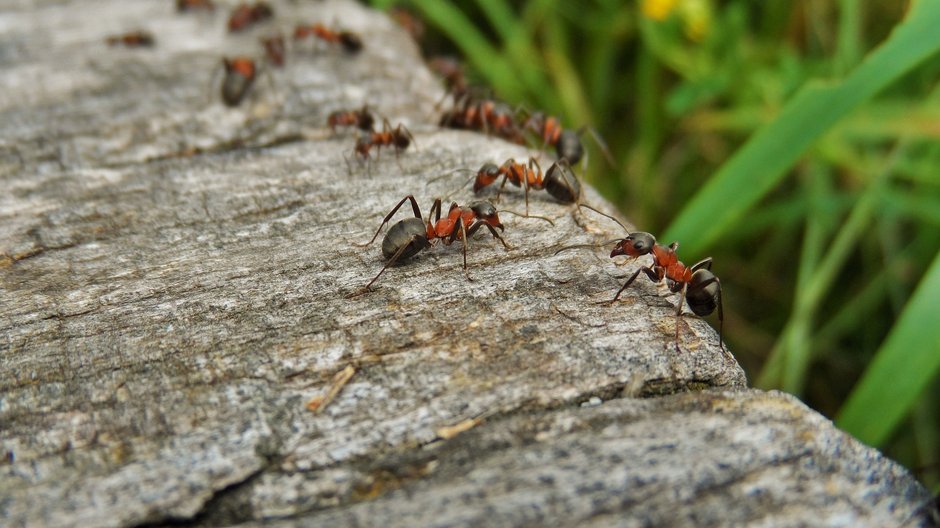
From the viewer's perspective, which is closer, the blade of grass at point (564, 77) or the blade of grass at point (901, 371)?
the blade of grass at point (901, 371)

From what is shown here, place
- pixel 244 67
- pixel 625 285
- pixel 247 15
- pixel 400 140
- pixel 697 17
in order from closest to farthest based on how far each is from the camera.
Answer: pixel 625 285
pixel 400 140
pixel 244 67
pixel 247 15
pixel 697 17

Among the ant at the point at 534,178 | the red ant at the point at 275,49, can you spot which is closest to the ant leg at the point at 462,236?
the ant at the point at 534,178

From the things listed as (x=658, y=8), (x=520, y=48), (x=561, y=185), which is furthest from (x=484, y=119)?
(x=520, y=48)

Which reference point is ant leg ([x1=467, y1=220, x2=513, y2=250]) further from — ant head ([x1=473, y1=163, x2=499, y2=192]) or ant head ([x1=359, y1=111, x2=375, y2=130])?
ant head ([x1=359, y1=111, x2=375, y2=130])

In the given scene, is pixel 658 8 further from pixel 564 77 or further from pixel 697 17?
pixel 564 77

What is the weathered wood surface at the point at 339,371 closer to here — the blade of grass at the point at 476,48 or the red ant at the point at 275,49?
the red ant at the point at 275,49

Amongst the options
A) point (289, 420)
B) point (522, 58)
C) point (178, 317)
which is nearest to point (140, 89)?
point (178, 317)
